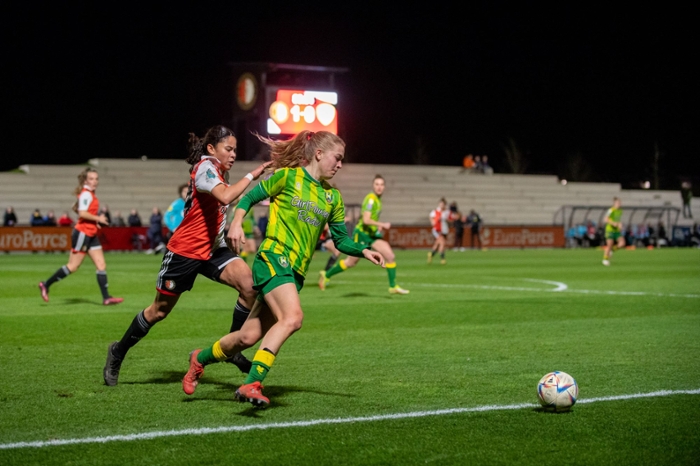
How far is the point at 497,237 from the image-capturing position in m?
47.7

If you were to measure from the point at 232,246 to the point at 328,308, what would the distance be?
7.82m

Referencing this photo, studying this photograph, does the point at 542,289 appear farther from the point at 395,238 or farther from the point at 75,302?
the point at 395,238

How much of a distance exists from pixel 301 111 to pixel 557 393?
3059cm

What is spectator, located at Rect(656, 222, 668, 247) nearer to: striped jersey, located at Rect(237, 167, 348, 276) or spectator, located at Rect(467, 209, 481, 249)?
spectator, located at Rect(467, 209, 481, 249)

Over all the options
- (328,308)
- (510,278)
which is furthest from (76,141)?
(328,308)

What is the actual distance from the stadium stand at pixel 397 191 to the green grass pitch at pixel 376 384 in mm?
31151

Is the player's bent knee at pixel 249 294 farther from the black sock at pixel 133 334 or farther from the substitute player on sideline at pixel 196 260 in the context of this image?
the black sock at pixel 133 334

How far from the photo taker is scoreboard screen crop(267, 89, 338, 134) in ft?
117

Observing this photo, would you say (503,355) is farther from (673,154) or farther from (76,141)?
(673,154)

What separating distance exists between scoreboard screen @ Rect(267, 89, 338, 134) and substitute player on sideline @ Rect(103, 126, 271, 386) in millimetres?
28015

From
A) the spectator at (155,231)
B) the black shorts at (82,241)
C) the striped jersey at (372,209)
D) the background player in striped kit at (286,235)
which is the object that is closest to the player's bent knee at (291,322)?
the background player in striped kit at (286,235)

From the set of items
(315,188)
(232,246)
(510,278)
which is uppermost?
(315,188)

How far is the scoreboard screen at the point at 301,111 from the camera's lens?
3566 cm

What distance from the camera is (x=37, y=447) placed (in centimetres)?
527
